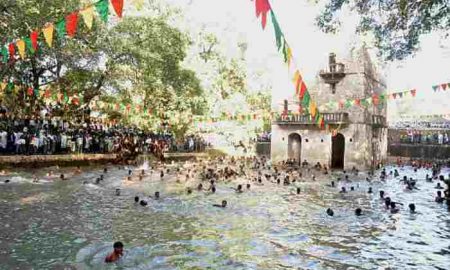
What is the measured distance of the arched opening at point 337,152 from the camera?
41.8 metres

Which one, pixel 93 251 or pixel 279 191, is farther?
pixel 279 191

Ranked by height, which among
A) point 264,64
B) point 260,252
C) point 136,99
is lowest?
point 260,252

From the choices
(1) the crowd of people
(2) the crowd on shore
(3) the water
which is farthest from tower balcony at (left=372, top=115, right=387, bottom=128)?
(3) the water

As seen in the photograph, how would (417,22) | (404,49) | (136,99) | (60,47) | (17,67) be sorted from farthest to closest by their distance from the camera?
(136,99) < (17,67) < (60,47) < (404,49) < (417,22)

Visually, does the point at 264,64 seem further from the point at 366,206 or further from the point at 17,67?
the point at 366,206

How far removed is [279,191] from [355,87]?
61.4 feet

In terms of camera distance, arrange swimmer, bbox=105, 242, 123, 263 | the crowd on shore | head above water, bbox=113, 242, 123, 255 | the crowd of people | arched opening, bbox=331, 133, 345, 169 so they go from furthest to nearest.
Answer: the crowd of people < arched opening, bbox=331, 133, 345, 169 < the crowd on shore < head above water, bbox=113, 242, 123, 255 < swimmer, bbox=105, 242, 123, 263

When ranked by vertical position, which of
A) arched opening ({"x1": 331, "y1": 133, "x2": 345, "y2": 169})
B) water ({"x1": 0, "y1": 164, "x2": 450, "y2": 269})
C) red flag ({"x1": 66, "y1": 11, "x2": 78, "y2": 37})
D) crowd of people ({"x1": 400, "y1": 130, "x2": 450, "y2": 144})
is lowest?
water ({"x1": 0, "y1": 164, "x2": 450, "y2": 269})

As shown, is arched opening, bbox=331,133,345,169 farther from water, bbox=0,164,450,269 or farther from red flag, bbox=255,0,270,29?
red flag, bbox=255,0,270,29

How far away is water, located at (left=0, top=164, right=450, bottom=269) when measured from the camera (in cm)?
1048

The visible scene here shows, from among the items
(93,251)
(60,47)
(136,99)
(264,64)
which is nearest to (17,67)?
(60,47)

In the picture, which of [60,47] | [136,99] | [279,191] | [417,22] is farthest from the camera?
[136,99]

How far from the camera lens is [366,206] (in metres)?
19.5

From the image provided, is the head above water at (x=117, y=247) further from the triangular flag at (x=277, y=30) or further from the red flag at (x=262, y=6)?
the red flag at (x=262, y=6)
